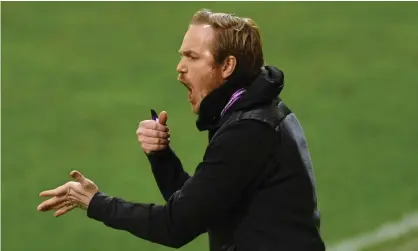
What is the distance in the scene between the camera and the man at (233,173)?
3129 millimetres

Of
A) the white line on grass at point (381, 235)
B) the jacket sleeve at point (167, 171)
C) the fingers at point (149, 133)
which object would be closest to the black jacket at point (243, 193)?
the fingers at point (149, 133)

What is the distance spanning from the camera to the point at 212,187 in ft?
10.2

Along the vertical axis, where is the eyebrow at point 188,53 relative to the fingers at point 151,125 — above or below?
above

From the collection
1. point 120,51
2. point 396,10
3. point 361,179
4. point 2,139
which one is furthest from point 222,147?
point 396,10

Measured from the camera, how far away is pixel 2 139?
7.27 meters

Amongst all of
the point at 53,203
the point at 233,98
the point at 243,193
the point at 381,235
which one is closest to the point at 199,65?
the point at 233,98

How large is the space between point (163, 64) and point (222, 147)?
17.8ft

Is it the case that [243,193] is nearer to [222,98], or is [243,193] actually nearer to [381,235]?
[222,98]

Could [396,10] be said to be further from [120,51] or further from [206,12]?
[206,12]

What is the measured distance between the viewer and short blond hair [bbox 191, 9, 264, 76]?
3.24m

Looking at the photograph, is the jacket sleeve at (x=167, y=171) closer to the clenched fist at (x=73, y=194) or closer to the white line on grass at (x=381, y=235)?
the clenched fist at (x=73, y=194)

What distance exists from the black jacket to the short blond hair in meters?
0.05

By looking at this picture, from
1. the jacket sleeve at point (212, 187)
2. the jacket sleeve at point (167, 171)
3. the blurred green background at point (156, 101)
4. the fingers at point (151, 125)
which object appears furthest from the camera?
the blurred green background at point (156, 101)

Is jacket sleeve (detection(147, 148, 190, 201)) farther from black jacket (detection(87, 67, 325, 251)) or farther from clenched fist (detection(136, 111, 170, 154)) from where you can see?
black jacket (detection(87, 67, 325, 251))
